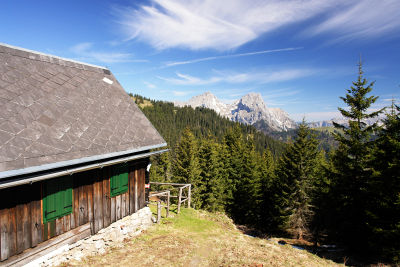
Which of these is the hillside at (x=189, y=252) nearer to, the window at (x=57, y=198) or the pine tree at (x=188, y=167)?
the window at (x=57, y=198)

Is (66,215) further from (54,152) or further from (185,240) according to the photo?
(185,240)

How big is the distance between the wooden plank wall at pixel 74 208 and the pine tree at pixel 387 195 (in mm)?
15443

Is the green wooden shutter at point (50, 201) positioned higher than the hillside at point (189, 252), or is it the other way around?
the green wooden shutter at point (50, 201)

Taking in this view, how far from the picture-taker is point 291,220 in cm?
2517

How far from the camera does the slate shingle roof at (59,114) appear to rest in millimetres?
6227

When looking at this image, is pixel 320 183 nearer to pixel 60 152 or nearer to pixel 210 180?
pixel 210 180

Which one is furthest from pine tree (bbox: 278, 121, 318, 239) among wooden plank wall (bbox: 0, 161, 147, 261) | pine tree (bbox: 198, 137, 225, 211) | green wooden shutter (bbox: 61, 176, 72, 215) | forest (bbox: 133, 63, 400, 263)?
green wooden shutter (bbox: 61, 176, 72, 215)

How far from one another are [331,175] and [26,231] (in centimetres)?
2290

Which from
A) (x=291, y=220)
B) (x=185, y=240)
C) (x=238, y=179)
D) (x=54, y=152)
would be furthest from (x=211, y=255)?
(x=238, y=179)

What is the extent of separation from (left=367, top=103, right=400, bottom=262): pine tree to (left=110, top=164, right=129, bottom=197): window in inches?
625

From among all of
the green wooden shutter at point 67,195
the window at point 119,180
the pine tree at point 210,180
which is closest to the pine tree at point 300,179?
the pine tree at point 210,180

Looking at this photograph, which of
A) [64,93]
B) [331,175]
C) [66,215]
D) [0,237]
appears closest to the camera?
[0,237]

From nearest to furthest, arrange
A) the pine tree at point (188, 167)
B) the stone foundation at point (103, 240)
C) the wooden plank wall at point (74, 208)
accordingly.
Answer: the wooden plank wall at point (74, 208), the stone foundation at point (103, 240), the pine tree at point (188, 167)

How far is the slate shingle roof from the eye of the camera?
6.23 metres
